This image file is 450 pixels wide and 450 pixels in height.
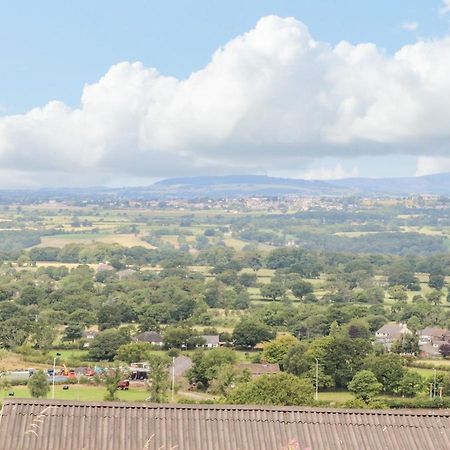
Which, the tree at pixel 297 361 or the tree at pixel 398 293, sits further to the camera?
the tree at pixel 398 293

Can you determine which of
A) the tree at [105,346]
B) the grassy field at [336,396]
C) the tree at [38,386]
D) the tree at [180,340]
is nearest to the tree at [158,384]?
the tree at [38,386]

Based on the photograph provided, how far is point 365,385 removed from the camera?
36.9 meters

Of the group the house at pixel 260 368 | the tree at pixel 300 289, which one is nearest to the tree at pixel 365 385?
the house at pixel 260 368

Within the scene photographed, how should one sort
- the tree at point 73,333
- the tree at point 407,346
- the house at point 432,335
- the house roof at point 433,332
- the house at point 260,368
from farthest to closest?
1. the house roof at point 433,332
2. the house at point 432,335
3. the tree at point 73,333
4. the tree at point 407,346
5. the house at point 260,368

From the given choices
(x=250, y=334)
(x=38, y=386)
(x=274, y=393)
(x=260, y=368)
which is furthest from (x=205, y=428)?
(x=250, y=334)

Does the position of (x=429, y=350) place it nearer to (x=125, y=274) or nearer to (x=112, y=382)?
(x=112, y=382)

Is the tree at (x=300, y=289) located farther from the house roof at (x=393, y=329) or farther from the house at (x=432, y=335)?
the house at (x=432, y=335)

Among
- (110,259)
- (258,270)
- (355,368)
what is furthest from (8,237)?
(355,368)

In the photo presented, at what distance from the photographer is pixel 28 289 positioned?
7238cm

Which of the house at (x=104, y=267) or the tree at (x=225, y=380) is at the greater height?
the tree at (x=225, y=380)

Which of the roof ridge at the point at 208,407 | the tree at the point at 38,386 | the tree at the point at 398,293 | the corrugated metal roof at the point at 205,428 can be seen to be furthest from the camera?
the tree at the point at 398,293

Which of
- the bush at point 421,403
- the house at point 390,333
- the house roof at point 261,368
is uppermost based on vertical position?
the bush at point 421,403

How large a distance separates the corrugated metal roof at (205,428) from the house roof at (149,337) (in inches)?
1683

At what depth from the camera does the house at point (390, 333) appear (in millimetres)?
55350
